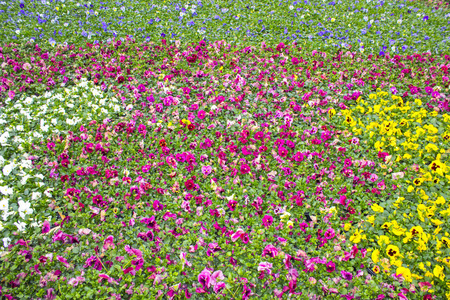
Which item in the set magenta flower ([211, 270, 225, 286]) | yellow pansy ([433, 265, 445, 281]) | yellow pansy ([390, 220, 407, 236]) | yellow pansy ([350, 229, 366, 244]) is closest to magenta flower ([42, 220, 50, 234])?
magenta flower ([211, 270, 225, 286])

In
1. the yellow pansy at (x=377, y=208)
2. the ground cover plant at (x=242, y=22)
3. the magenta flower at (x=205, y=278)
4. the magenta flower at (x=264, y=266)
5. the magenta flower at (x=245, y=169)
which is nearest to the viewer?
the magenta flower at (x=205, y=278)

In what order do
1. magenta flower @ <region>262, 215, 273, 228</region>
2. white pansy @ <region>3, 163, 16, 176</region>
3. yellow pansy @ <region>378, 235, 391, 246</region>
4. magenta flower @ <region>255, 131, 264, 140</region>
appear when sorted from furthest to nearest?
magenta flower @ <region>255, 131, 264, 140</region>
white pansy @ <region>3, 163, 16, 176</region>
magenta flower @ <region>262, 215, 273, 228</region>
yellow pansy @ <region>378, 235, 391, 246</region>

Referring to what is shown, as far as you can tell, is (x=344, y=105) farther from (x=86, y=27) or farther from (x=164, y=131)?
(x=86, y=27)

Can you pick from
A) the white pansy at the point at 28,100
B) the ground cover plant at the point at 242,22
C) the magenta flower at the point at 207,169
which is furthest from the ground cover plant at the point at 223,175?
the ground cover plant at the point at 242,22

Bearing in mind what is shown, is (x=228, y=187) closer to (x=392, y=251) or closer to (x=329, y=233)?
(x=329, y=233)

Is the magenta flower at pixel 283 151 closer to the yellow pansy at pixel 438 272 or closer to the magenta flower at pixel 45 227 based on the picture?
the yellow pansy at pixel 438 272

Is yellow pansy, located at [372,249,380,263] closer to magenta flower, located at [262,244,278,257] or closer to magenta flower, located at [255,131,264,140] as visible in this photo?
magenta flower, located at [262,244,278,257]

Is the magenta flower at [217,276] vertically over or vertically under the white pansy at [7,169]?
under

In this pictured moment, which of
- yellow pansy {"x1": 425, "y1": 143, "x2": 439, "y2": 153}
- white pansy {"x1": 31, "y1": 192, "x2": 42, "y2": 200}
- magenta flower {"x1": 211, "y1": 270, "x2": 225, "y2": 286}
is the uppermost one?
yellow pansy {"x1": 425, "y1": 143, "x2": 439, "y2": 153}

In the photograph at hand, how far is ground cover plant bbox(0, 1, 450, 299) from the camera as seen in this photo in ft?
8.41

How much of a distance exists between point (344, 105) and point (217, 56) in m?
2.66

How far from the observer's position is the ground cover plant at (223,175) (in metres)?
2.56

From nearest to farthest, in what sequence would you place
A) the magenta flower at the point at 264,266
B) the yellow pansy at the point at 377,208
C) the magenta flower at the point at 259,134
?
the magenta flower at the point at 264,266 → the yellow pansy at the point at 377,208 → the magenta flower at the point at 259,134

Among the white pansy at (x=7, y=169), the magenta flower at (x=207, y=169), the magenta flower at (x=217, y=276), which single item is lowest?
the magenta flower at (x=217, y=276)
